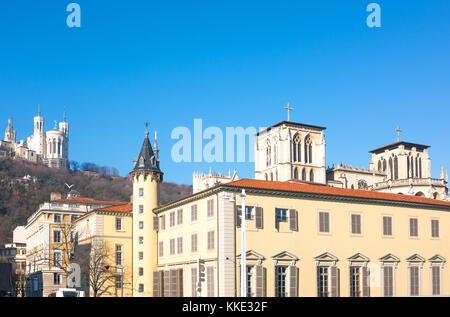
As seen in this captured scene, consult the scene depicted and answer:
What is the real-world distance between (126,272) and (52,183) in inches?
5171

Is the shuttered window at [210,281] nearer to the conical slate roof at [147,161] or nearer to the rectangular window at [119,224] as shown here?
the conical slate roof at [147,161]

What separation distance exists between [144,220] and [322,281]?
2160cm

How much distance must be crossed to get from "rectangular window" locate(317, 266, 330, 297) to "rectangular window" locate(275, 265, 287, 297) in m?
3.37

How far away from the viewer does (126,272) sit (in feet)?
232

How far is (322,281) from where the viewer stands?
54094 millimetres

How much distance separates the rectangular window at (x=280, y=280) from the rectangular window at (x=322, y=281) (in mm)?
3369

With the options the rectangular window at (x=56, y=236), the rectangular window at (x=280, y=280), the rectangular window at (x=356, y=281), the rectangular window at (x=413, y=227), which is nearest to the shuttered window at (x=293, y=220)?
the rectangular window at (x=280, y=280)

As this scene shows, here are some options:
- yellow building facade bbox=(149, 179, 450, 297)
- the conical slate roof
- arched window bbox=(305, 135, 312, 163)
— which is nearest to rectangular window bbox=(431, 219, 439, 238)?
yellow building facade bbox=(149, 179, 450, 297)

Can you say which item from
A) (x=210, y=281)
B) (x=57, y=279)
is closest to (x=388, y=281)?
(x=210, y=281)

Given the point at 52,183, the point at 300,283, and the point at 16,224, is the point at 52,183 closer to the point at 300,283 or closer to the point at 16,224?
the point at 16,224

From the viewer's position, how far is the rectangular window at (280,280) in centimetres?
5162

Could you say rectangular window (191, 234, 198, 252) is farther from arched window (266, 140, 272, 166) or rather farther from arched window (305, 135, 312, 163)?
arched window (266, 140, 272, 166)

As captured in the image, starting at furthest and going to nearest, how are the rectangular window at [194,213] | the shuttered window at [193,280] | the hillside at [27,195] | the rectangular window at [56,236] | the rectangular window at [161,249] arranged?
the hillside at [27,195]
the rectangular window at [56,236]
the rectangular window at [161,249]
the rectangular window at [194,213]
the shuttered window at [193,280]

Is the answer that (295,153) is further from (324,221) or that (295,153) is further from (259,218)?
(259,218)
